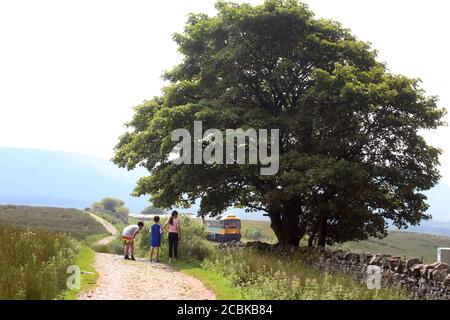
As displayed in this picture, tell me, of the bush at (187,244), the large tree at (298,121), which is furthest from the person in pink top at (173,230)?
the large tree at (298,121)

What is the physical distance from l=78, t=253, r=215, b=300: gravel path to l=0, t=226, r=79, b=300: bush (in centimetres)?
105

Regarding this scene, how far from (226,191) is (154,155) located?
4.35m

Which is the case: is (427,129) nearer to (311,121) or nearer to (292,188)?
(311,121)

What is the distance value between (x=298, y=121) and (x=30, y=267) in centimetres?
1360

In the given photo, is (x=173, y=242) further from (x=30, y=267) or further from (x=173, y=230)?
(x=30, y=267)

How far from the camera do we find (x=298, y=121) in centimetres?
2247

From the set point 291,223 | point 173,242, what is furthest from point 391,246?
point 173,242

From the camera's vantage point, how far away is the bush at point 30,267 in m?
11.6

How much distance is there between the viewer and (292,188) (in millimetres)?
19859

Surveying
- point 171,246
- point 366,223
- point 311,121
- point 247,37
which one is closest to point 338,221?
point 366,223

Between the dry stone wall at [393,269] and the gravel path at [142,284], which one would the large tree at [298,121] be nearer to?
the dry stone wall at [393,269]

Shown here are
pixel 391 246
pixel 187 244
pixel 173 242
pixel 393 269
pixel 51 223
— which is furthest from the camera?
pixel 391 246

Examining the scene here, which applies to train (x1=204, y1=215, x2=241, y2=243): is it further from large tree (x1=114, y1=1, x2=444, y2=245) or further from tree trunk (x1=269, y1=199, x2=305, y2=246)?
tree trunk (x1=269, y1=199, x2=305, y2=246)

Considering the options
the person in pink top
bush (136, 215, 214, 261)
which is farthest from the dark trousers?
bush (136, 215, 214, 261)
